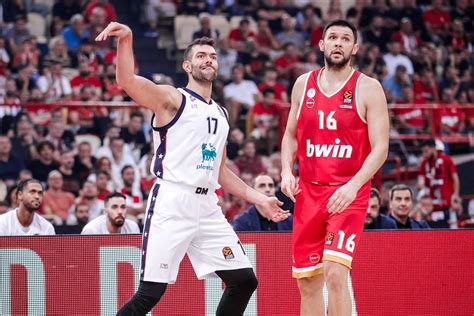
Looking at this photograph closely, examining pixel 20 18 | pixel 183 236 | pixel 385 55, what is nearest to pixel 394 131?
pixel 385 55

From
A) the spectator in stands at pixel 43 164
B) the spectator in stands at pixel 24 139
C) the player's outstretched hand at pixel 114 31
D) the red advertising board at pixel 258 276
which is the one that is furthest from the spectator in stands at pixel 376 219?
the spectator in stands at pixel 24 139

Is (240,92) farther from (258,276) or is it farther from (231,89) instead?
(258,276)

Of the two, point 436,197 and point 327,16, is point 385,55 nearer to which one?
point 327,16

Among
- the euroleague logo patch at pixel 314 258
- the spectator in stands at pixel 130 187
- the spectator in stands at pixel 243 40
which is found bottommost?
the euroleague logo patch at pixel 314 258

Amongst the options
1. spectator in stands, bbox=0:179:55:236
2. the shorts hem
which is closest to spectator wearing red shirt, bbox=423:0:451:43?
spectator in stands, bbox=0:179:55:236

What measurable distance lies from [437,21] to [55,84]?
30.8ft

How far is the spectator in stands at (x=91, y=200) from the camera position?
14.0m

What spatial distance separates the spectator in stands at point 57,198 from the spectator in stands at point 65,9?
630 centimetres

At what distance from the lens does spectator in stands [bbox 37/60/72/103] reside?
56.1ft

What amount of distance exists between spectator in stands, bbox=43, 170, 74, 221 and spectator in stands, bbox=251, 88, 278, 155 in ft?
11.6

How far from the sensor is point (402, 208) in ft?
37.3

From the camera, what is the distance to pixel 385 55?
20.8m

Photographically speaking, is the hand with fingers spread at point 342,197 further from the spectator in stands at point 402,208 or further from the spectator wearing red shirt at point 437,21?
the spectator wearing red shirt at point 437,21

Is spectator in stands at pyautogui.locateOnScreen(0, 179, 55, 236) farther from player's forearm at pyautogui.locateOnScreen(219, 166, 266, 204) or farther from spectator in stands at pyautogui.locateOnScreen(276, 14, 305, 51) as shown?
spectator in stands at pyautogui.locateOnScreen(276, 14, 305, 51)
